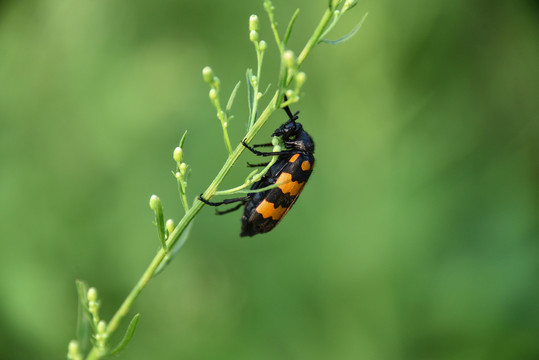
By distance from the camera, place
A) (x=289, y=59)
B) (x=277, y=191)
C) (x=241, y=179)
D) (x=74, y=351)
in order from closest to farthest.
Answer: (x=289, y=59)
(x=74, y=351)
(x=277, y=191)
(x=241, y=179)

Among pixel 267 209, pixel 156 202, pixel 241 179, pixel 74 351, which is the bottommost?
pixel 241 179

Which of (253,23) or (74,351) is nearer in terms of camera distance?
(74,351)

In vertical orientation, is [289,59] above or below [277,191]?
above

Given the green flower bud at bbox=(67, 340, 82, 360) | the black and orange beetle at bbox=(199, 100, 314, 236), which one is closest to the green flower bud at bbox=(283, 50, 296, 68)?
the green flower bud at bbox=(67, 340, 82, 360)

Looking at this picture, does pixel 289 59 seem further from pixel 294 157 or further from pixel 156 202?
pixel 294 157

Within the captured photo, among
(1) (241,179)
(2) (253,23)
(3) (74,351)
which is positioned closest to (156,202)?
(3) (74,351)

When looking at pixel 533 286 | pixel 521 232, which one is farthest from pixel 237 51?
pixel 533 286

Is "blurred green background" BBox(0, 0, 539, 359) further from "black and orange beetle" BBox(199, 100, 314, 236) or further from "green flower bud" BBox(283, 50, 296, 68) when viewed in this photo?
"green flower bud" BBox(283, 50, 296, 68)

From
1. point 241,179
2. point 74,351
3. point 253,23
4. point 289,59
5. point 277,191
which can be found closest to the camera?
point 289,59
